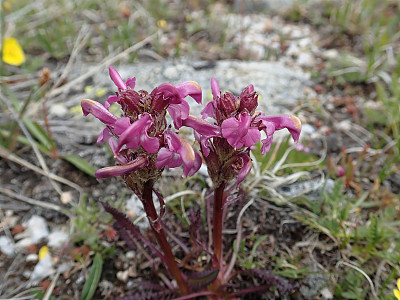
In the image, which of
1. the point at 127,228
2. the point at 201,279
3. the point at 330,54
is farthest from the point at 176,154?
the point at 330,54

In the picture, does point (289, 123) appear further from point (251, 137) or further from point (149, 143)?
point (149, 143)

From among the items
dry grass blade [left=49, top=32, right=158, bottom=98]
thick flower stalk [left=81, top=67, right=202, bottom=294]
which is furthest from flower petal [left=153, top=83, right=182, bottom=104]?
dry grass blade [left=49, top=32, right=158, bottom=98]

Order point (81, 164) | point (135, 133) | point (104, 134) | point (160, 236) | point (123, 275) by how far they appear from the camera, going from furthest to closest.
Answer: point (81, 164), point (123, 275), point (160, 236), point (104, 134), point (135, 133)

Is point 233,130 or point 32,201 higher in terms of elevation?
point 233,130

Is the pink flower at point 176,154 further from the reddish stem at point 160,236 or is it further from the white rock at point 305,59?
the white rock at point 305,59

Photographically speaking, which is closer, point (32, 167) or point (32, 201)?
point (32, 201)

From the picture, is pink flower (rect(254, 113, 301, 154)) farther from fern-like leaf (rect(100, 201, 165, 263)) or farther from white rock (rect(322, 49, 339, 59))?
white rock (rect(322, 49, 339, 59))

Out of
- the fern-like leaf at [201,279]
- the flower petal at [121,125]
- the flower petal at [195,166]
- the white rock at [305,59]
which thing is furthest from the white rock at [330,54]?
the flower petal at [121,125]
